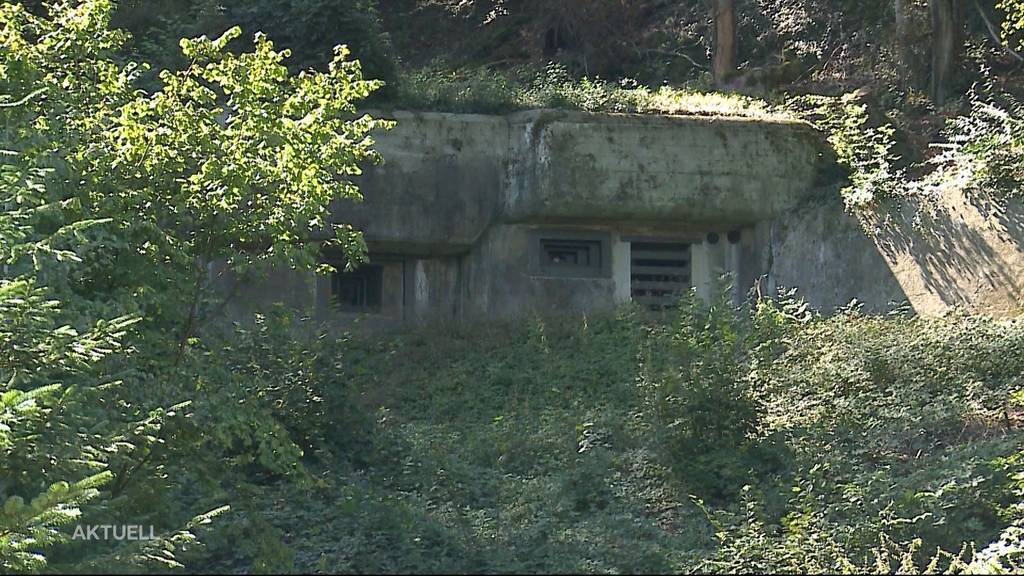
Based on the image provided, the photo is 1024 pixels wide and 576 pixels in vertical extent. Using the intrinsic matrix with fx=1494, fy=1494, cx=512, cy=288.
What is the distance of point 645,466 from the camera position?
456 inches

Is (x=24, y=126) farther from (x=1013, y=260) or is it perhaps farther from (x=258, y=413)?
(x=1013, y=260)

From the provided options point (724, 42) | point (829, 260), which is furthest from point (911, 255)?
point (724, 42)

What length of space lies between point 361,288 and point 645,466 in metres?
6.84

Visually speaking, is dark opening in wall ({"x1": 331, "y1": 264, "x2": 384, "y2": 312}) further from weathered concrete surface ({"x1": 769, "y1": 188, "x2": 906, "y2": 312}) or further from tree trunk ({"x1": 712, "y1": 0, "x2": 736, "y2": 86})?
tree trunk ({"x1": 712, "y1": 0, "x2": 736, "y2": 86})

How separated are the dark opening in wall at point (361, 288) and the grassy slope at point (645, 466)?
8.86 ft

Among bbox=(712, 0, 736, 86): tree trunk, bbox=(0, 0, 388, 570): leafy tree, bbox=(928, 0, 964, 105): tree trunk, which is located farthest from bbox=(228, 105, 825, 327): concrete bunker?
bbox=(0, 0, 388, 570): leafy tree

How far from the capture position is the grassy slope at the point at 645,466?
31.4ft

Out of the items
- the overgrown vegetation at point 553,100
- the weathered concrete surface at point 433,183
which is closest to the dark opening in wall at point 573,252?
the weathered concrete surface at point 433,183

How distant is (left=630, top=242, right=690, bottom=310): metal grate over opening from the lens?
17.5 meters

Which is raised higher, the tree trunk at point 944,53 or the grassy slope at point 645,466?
the tree trunk at point 944,53

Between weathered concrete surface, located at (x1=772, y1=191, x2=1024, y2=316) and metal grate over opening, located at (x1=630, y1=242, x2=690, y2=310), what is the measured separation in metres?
1.13

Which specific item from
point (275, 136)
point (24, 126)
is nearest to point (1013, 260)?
point (275, 136)

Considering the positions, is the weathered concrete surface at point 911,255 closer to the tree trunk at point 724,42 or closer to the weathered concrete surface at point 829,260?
the weathered concrete surface at point 829,260

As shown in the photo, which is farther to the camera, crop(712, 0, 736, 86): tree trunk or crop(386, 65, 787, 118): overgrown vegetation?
crop(712, 0, 736, 86): tree trunk
